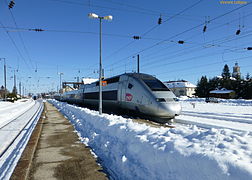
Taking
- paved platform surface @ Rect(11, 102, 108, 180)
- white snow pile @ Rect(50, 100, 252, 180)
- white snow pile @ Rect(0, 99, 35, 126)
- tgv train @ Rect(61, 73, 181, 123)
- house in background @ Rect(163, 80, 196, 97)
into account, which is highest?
house in background @ Rect(163, 80, 196, 97)

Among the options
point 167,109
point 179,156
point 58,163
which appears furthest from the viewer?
point 167,109

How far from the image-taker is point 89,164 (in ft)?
15.0

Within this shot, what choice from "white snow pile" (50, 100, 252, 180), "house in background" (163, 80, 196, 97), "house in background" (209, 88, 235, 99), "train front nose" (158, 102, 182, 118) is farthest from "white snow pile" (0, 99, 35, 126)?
"house in background" (163, 80, 196, 97)

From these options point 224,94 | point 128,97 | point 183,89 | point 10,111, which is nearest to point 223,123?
point 128,97

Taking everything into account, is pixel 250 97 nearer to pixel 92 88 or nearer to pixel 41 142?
pixel 92 88

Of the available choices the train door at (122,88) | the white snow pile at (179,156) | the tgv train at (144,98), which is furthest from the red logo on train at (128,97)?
the white snow pile at (179,156)

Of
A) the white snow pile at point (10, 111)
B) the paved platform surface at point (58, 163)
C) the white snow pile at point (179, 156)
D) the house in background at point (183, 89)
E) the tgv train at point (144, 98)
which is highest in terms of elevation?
the house in background at point (183, 89)

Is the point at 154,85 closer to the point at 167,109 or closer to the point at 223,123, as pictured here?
the point at 167,109

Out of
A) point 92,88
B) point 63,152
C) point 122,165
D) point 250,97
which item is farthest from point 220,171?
point 250,97

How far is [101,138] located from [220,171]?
4.50 metres

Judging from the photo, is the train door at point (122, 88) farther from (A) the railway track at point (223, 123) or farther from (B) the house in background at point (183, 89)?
(B) the house in background at point (183, 89)

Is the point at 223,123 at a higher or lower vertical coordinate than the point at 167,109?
lower

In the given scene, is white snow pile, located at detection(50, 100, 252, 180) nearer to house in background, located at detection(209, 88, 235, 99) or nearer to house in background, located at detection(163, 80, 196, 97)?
house in background, located at detection(209, 88, 235, 99)

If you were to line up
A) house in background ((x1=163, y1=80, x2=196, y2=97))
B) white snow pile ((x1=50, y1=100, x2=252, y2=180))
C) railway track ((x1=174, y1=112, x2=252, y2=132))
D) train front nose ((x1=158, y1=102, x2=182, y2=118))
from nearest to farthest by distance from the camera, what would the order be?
1. white snow pile ((x1=50, y1=100, x2=252, y2=180))
2. railway track ((x1=174, y1=112, x2=252, y2=132))
3. train front nose ((x1=158, y1=102, x2=182, y2=118))
4. house in background ((x1=163, y1=80, x2=196, y2=97))
